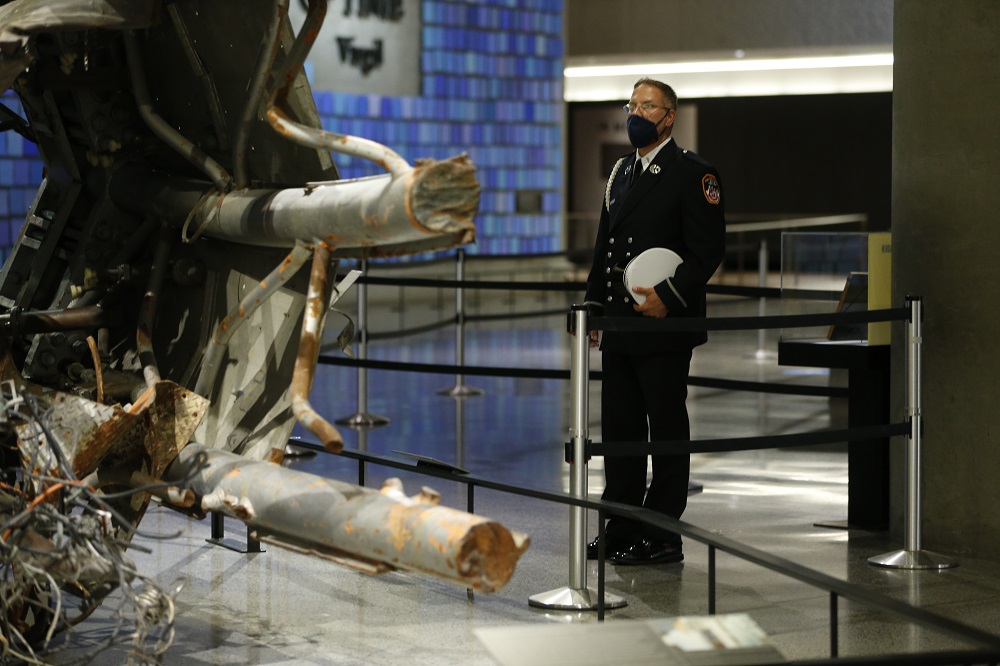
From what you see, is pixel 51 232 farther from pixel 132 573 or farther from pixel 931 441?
pixel 931 441

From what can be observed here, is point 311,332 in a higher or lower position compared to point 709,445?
higher

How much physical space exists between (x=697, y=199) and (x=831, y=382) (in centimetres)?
543

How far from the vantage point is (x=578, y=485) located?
457cm

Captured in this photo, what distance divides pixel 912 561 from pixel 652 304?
1.26 m

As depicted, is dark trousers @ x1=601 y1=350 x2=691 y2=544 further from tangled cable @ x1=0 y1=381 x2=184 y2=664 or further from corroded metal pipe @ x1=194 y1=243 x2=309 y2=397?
tangled cable @ x1=0 y1=381 x2=184 y2=664

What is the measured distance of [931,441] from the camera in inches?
211

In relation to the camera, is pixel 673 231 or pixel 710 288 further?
pixel 710 288

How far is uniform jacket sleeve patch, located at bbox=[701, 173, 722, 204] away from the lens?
201 inches

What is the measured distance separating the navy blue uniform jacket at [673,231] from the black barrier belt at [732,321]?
24cm

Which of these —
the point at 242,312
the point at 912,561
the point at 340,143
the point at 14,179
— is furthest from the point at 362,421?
the point at 340,143

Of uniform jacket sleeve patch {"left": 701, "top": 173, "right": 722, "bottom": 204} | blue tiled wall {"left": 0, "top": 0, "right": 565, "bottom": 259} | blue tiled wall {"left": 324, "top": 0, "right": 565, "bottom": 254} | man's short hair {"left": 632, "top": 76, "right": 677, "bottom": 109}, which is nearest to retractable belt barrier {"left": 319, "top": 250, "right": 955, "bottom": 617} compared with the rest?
uniform jacket sleeve patch {"left": 701, "top": 173, "right": 722, "bottom": 204}

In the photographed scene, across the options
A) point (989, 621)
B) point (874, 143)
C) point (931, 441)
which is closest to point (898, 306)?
point (931, 441)

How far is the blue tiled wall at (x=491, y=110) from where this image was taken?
16469 mm

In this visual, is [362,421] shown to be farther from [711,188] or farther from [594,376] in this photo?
[711,188]
